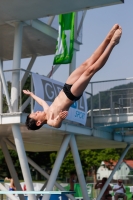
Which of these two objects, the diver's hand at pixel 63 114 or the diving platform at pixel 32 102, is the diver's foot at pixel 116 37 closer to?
the diver's hand at pixel 63 114

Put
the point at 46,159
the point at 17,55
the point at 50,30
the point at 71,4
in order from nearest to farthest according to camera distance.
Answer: the point at 71,4 < the point at 17,55 < the point at 50,30 < the point at 46,159

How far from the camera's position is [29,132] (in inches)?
813

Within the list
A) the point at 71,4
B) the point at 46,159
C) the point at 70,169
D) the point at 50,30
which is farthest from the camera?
the point at 46,159

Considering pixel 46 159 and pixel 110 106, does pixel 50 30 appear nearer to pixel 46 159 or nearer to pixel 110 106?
pixel 110 106

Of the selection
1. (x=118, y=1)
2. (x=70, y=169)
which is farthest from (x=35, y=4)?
(x=70, y=169)

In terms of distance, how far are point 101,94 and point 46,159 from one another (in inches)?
2166

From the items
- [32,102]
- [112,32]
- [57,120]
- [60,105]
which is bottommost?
[57,120]

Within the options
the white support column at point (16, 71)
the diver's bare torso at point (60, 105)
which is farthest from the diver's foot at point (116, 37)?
the white support column at point (16, 71)

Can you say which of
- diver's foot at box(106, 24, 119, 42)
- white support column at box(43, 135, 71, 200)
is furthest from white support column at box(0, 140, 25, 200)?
diver's foot at box(106, 24, 119, 42)

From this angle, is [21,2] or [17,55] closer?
[21,2]

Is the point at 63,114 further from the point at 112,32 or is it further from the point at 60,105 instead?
the point at 112,32

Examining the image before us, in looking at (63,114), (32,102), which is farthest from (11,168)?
(63,114)

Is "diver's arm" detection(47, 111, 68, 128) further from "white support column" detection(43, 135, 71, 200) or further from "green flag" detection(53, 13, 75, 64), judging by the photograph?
"green flag" detection(53, 13, 75, 64)

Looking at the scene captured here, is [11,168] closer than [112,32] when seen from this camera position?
No
